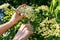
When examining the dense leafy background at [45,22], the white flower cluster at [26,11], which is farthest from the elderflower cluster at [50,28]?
the white flower cluster at [26,11]

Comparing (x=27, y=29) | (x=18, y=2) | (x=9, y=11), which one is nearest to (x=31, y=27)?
(x=27, y=29)

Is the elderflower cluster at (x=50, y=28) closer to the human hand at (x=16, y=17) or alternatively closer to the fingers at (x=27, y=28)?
the fingers at (x=27, y=28)

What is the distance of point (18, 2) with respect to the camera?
7.91 feet

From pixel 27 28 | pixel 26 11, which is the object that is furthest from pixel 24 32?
pixel 26 11

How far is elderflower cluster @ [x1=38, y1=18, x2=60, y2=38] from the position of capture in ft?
4.81

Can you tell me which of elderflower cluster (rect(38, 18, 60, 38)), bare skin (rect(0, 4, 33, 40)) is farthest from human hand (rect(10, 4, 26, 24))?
elderflower cluster (rect(38, 18, 60, 38))

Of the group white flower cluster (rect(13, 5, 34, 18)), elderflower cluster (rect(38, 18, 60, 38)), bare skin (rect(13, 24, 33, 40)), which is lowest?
bare skin (rect(13, 24, 33, 40))

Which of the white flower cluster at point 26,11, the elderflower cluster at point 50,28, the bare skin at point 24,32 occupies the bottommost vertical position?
the bare skin at point 24,32

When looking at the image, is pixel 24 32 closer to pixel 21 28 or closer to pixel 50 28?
pixel 21 28

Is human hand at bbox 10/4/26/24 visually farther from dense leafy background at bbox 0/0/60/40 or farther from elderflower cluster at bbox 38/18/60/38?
elderflower cluster at bbox 38/18/60/38

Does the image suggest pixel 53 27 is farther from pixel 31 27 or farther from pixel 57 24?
pixel 31 27

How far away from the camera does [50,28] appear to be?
1543mm

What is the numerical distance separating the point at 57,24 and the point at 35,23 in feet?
0.87

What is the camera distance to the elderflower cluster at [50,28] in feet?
4.81
